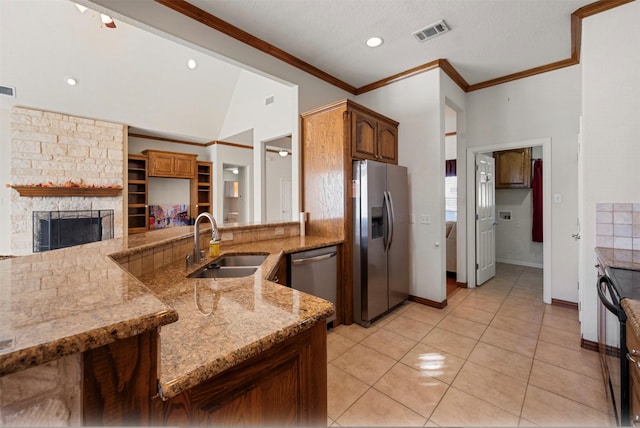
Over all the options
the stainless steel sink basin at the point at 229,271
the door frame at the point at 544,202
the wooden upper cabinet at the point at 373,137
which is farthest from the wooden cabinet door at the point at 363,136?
the door frame at the point at 544,202

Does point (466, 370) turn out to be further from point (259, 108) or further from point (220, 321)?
point (259, 108)

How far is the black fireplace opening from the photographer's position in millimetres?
3977

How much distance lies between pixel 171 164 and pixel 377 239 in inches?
186

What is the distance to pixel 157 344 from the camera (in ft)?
1.85

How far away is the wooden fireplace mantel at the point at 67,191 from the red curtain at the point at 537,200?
745cm

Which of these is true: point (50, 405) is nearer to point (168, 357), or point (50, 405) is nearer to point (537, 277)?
point (168, 357)

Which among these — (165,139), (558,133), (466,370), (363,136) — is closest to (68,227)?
(165,139)

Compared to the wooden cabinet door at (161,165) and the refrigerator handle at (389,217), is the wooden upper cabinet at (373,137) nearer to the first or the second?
the refrigerator handle at (389,217)

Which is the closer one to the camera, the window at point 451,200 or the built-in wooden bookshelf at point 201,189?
the window at point 451,200

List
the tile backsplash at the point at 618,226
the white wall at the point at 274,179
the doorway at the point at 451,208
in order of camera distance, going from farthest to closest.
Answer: the white wall at the point at 274,179
the doorway at the point at 451,208
the tile backsplash at the point at 618,226

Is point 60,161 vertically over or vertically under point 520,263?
over

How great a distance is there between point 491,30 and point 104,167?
574 cm

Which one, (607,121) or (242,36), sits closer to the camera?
(607,121)

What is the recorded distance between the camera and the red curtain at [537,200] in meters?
4.91
